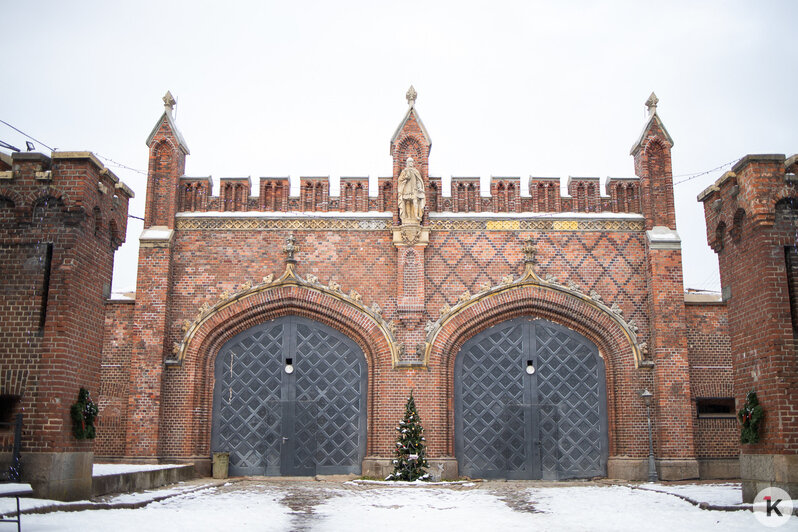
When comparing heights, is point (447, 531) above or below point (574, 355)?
below

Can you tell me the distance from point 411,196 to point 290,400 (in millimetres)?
6104

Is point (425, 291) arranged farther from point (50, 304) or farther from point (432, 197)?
point (50, 304)

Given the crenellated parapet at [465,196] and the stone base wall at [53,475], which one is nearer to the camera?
the stone base wall at [53,475]

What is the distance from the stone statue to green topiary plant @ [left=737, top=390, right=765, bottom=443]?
384 inches

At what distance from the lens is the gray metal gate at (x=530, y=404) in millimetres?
19188

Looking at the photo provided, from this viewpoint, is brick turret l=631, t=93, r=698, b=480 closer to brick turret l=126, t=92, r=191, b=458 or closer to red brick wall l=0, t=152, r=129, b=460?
brick turret l=126, t=92, r=191, b=458

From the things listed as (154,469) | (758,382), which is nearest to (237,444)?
(154,469)

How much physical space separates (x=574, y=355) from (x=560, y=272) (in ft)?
7.21

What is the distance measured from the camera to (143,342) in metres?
19.2

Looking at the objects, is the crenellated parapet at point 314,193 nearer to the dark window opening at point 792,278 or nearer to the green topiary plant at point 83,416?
the green topiary plant at point 83,416

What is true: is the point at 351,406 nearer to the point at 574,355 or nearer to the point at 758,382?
the point at 574,355

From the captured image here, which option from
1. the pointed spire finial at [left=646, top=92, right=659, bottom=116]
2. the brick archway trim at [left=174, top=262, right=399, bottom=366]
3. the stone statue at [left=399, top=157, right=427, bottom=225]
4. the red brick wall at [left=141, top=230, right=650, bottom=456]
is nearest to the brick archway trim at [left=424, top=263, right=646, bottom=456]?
the red brick wall at [left=141, top=230, right=650, bottom=456]

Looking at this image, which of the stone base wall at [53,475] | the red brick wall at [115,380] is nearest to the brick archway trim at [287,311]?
the red brick wall at [115,380]
